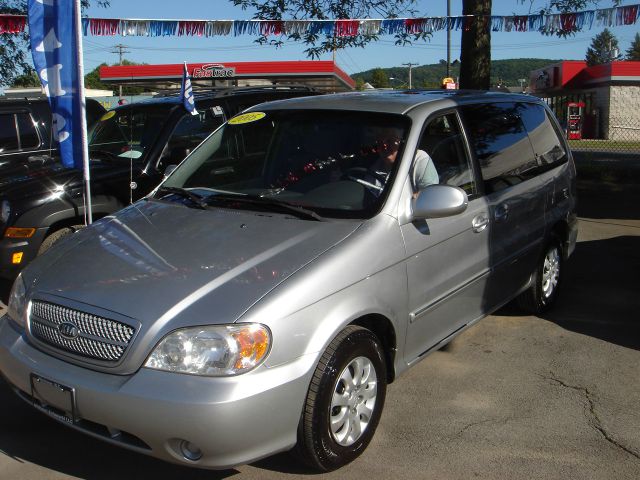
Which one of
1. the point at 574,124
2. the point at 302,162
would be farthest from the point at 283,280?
the point at 574,124

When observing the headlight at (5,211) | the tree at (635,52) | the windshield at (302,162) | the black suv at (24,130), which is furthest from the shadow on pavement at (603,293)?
the tree at (635,52)

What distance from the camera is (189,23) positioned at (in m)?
9.69

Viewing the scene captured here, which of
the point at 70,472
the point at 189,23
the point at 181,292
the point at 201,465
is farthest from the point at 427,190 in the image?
the point at 189,23

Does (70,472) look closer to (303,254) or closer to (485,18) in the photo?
(303,254)

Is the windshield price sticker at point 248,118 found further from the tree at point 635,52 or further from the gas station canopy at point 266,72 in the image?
the tree at point 635,52

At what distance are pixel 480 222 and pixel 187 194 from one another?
6.11 feet

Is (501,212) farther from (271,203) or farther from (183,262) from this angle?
(183,262)

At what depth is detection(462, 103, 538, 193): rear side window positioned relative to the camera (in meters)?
4.44

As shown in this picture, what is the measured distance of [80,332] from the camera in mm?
2967

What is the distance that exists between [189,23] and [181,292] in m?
7.69

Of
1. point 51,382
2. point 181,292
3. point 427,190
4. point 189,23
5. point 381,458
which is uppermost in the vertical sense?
point 189,23

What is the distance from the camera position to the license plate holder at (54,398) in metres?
2.89

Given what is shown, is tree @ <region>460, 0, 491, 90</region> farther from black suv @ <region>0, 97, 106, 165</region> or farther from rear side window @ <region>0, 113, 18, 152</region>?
rear side window @ <region>0, 113, 18, 152</region>

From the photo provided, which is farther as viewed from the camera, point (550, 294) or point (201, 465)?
point (550, 294)
